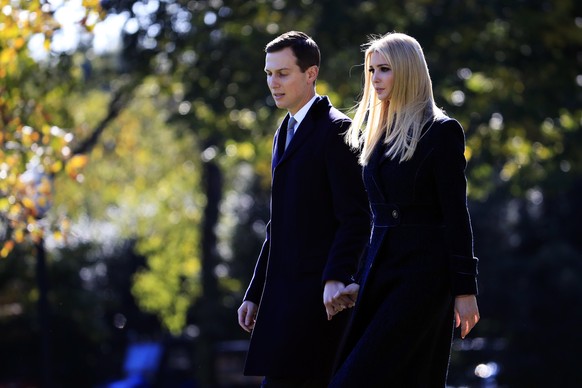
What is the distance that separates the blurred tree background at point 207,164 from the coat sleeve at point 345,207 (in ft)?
18.0

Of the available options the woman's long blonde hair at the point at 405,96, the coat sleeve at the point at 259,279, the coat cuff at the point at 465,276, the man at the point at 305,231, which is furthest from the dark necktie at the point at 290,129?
the coat cuff at the point at 465,276

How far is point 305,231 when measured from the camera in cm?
584

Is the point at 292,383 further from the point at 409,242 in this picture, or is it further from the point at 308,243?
the point at 409,242

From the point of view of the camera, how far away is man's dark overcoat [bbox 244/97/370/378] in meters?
5.71

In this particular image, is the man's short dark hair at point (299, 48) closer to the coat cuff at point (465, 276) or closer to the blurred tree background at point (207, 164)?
the coat cuff at point (465, 276)

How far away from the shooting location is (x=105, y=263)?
4684 cm

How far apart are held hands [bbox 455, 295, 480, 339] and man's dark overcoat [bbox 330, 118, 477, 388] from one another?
0.03m

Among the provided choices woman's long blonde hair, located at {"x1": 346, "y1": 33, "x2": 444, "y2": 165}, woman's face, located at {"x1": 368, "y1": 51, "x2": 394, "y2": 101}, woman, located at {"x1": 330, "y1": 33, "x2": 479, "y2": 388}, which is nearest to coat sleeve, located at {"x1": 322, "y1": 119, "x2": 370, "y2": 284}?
woman, located at {"x1": 330, "y1": 33, "x2": 479, "y2": 388}

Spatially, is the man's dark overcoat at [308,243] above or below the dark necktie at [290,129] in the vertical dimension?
below

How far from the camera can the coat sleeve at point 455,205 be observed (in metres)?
5.10

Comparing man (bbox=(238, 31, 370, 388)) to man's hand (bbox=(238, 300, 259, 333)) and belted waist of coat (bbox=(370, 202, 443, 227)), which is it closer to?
man's hand (bbox=(238, 300, 259, 333))

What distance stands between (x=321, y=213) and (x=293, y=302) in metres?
0.43

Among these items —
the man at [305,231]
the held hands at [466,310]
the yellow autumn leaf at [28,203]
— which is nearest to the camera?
the held hands at [466,310]

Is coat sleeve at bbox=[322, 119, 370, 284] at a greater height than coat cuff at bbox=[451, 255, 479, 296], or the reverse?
coat sleeve at bbox=[322, 119, 370, 284]
